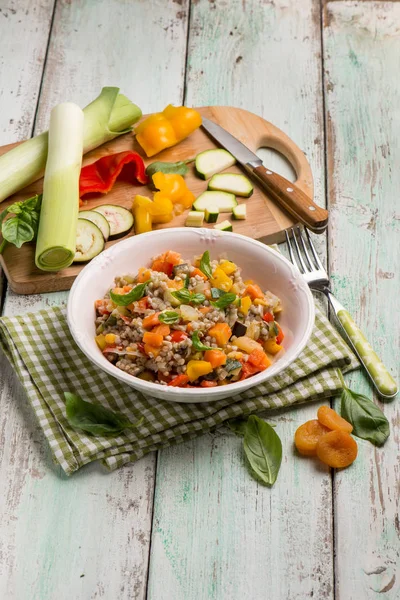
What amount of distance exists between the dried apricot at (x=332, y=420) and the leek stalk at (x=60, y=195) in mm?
1406

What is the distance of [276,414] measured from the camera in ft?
11.2

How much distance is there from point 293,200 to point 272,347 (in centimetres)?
106

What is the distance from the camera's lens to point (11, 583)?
292cm

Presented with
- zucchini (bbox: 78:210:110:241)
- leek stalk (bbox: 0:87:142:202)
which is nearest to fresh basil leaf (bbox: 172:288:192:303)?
zucchini (bbox: 78:210:110:241)

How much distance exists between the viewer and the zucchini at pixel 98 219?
405 centimetres

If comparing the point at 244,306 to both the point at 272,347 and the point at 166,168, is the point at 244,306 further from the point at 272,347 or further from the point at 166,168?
the point at 166,168

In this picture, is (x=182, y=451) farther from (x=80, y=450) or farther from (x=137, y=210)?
(x=137, y=210)

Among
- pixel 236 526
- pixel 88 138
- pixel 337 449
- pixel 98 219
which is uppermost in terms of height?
pixel 88 138

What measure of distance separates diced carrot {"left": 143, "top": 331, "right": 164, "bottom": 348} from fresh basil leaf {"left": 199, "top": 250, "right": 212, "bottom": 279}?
15.7 inches

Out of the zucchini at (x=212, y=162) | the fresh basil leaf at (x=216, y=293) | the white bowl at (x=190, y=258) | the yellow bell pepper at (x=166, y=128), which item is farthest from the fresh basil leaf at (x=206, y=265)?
the yellow bell pepper at (x=166, y=128)

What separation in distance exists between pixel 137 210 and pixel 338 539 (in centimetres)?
192

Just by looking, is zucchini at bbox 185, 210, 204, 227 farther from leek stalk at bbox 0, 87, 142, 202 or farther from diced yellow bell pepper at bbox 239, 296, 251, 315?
diced yellow bell pepper at bbox 239, 296, 251, 315

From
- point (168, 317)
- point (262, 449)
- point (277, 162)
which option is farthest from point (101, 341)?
point (277, 162)

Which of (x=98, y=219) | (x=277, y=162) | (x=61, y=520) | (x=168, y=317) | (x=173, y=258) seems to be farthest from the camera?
(x=277, y=162)
